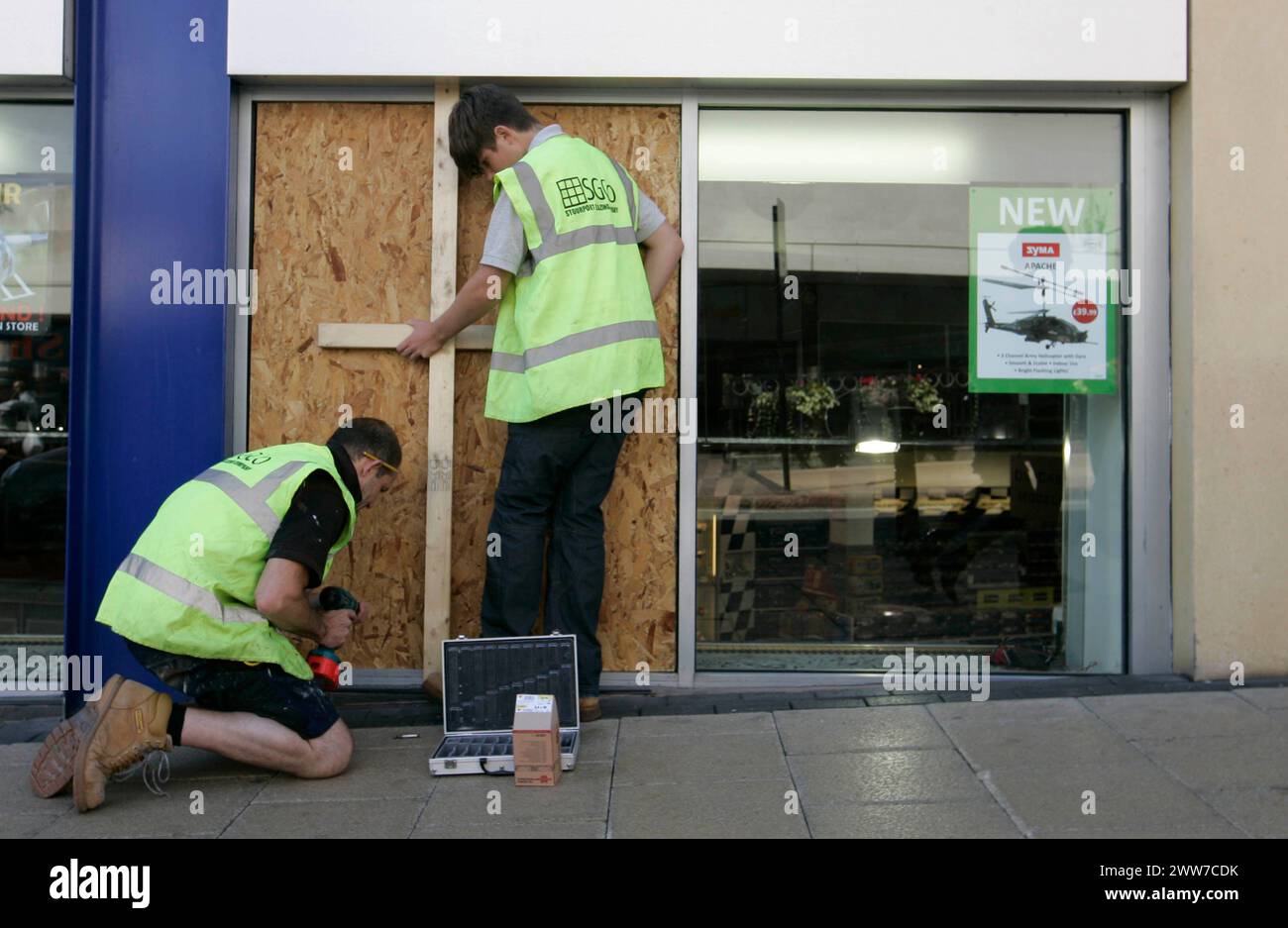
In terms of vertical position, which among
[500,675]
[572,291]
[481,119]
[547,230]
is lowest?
[500,675]

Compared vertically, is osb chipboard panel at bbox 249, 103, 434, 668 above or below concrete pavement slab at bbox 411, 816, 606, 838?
above

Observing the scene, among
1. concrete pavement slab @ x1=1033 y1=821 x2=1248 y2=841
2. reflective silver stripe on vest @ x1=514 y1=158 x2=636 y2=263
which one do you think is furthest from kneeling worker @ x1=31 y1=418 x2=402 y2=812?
concrete pavement slab @ x1=1033 y1=821 x2=1248 y2=841

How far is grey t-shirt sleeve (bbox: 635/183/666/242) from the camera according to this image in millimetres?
4863

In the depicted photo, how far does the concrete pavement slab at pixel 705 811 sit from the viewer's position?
11.4 ft

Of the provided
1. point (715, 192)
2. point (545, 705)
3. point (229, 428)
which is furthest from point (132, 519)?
point (715, 192)

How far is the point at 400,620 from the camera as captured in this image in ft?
16.7

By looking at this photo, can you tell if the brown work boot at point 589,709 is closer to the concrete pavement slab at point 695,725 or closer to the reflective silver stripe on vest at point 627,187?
the concrete pavement slab at point 695,725

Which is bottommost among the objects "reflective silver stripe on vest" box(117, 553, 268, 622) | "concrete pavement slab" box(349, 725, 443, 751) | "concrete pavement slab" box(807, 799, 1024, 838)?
"concrete pavement slab" box(807, 799, 1024, 838)

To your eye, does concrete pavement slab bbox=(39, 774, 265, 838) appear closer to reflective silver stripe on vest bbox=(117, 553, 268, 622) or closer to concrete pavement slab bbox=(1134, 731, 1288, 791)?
reflective silver stripe on vest bbox=(117, 553, 268, 622)

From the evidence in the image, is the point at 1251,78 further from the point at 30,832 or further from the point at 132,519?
the point at 30,832

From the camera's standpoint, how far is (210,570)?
12.5 ft

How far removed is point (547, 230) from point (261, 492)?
4.59ft

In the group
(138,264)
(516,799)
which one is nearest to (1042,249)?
(516,799)

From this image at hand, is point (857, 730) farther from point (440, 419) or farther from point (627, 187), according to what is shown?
point (627, 187)
